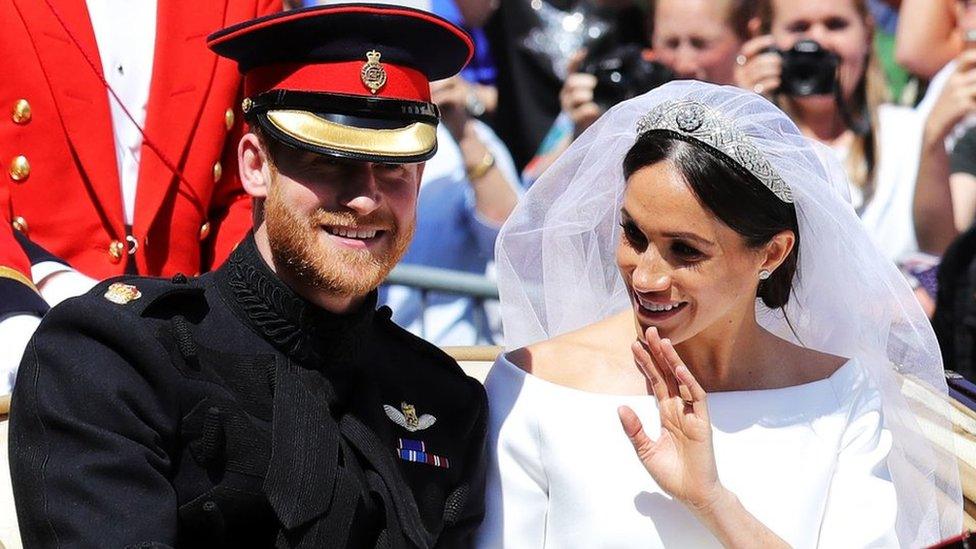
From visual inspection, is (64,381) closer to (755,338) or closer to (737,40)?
(755,338)

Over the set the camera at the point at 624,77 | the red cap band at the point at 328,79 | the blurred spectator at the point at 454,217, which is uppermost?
the red cap band at the point at 328,79

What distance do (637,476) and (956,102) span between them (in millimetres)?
2068

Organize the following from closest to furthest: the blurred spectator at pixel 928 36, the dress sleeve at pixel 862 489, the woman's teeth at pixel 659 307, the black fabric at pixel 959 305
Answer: the woman's teeth at pixel 659 307 → the dress sleeve at pixel 862 489 → the black fabric at pixel 959 305 → the blurred spectator at pixel 928 36

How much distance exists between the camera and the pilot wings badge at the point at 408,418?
2.31 metres

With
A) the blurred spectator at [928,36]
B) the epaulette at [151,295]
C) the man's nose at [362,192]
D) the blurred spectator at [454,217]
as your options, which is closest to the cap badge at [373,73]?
the man's nose at [362,192]

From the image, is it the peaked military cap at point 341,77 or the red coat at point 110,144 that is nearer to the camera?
the peaked military cap at point 341,77

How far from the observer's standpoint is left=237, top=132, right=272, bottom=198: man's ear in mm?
2143

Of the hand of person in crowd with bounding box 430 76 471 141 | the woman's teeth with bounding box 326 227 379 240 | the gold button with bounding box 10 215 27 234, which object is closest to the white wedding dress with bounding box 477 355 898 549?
the woman's teeth with bounding box 326 227 379 240

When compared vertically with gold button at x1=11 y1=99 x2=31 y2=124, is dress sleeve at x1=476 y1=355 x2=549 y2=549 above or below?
below

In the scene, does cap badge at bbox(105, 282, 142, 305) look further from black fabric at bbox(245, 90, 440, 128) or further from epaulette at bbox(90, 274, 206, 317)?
black fabric at bbox(245, 90, 440, 128)

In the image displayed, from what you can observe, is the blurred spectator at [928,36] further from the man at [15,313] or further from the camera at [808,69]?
the man at [15,313]

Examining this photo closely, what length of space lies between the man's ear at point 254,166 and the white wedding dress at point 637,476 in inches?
25.1

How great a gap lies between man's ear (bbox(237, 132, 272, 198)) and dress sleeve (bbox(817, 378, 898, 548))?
3.74ft

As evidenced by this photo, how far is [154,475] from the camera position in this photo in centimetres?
197
